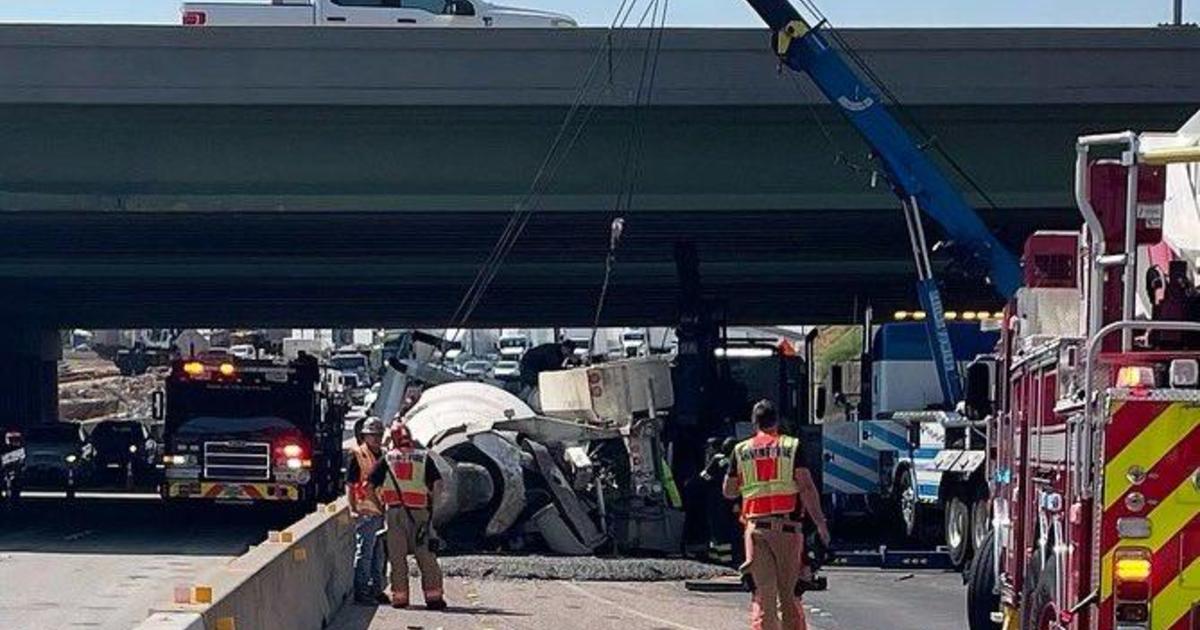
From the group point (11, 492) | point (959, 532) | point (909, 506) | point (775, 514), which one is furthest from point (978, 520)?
point (11, 492)

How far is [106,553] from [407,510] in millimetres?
9852

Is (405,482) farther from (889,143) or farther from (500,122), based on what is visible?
(500,122)

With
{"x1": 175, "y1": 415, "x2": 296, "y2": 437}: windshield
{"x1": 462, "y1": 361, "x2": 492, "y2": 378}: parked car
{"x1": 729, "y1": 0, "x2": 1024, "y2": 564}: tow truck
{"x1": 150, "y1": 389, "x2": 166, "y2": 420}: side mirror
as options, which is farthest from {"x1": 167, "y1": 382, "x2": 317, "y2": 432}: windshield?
{"x1": 462, "y1": 361, "x2": 492, "y2": 378}: parked car

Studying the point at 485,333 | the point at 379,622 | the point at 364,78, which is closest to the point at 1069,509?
the point at 379,622

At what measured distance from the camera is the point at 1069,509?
9953 mm

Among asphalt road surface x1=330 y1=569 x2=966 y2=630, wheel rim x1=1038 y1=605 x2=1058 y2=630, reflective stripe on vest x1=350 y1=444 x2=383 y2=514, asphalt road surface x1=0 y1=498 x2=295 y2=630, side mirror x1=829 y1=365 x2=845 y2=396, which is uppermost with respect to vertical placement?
side mirror x1=829 y1=365 x2=845 y2=396

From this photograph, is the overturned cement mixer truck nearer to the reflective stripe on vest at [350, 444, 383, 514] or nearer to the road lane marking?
the road lane marking

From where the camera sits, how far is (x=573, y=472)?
25953 mm

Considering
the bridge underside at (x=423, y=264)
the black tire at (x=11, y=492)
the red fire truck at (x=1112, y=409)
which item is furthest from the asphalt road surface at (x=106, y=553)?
the red fire truck at (x=1112, y=409)

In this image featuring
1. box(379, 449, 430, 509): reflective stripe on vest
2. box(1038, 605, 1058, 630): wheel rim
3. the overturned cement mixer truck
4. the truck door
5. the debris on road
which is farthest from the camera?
the truck door

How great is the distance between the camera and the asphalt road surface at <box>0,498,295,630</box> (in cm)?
2022

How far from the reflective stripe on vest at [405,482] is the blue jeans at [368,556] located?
270 mm

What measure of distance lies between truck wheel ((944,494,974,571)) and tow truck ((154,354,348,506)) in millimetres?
11453

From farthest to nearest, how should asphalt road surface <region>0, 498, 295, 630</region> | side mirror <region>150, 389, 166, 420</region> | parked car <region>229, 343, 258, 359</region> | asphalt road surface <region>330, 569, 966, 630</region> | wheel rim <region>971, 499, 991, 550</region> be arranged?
parked car <region>229, 343, 258, 359</region>, side mirror <region>150, 389, 166, 420</region>, wheel rim <region>971, 499, 991, 550</region>, asphalt road surface <region>0, 498, 295, 630</region>, asphalt road surface <region>330, 569, 966, 630</region>
